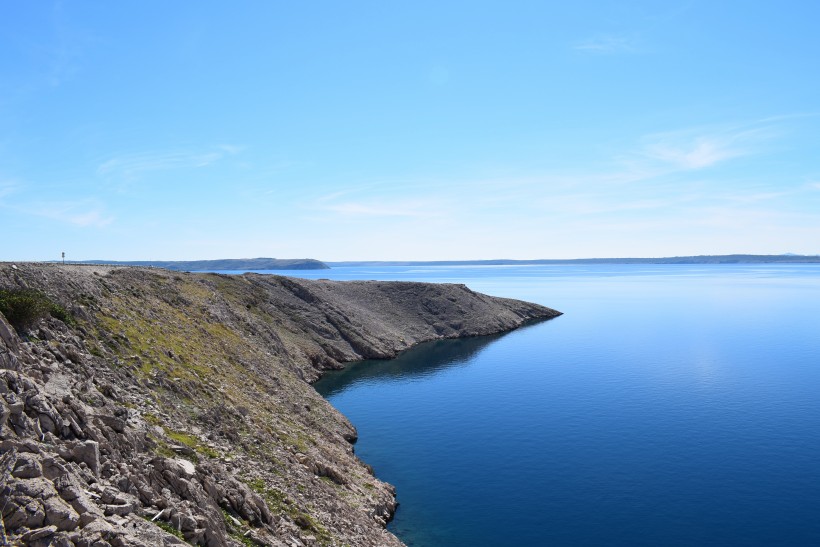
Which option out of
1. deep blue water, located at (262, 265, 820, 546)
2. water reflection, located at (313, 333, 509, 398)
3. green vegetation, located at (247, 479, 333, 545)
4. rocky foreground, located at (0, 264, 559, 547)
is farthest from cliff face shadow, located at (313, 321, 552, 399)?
green vegetation, located at (247, 479, 333, 545)

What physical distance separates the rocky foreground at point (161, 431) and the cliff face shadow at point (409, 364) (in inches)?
646

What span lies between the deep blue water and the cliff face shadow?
0.83 meters

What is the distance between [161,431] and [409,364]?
295 ft

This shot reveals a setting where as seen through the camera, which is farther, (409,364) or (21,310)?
(409,364)

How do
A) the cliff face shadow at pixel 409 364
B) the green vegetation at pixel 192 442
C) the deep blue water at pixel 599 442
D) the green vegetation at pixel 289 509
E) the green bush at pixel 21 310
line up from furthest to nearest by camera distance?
the cliff face shadow at pixel 409 364 → the deep blue water at pixel 599 442 → the green vegetation at pixel 192 442 → the green vegetation at pixel 289 509 → the green bush at pixel 21 310

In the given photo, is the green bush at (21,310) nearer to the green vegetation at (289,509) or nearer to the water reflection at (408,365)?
the green vegetation at (289,509)

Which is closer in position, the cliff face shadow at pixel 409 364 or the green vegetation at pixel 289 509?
the green vegetation at pixel 289 509

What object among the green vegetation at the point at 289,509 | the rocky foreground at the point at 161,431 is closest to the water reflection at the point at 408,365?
the rocky foreground at the point at 161,431

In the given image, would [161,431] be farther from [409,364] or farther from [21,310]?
[409,364]

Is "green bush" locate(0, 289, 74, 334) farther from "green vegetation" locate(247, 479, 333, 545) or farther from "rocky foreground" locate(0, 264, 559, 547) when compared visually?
"green vegetation" locate(247, 479, 333, 545)

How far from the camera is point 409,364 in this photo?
12538 centimetres

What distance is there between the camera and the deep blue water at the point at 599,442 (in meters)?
46.9

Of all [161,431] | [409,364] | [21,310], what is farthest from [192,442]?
[409,364]

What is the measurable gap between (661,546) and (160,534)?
37857 mm
